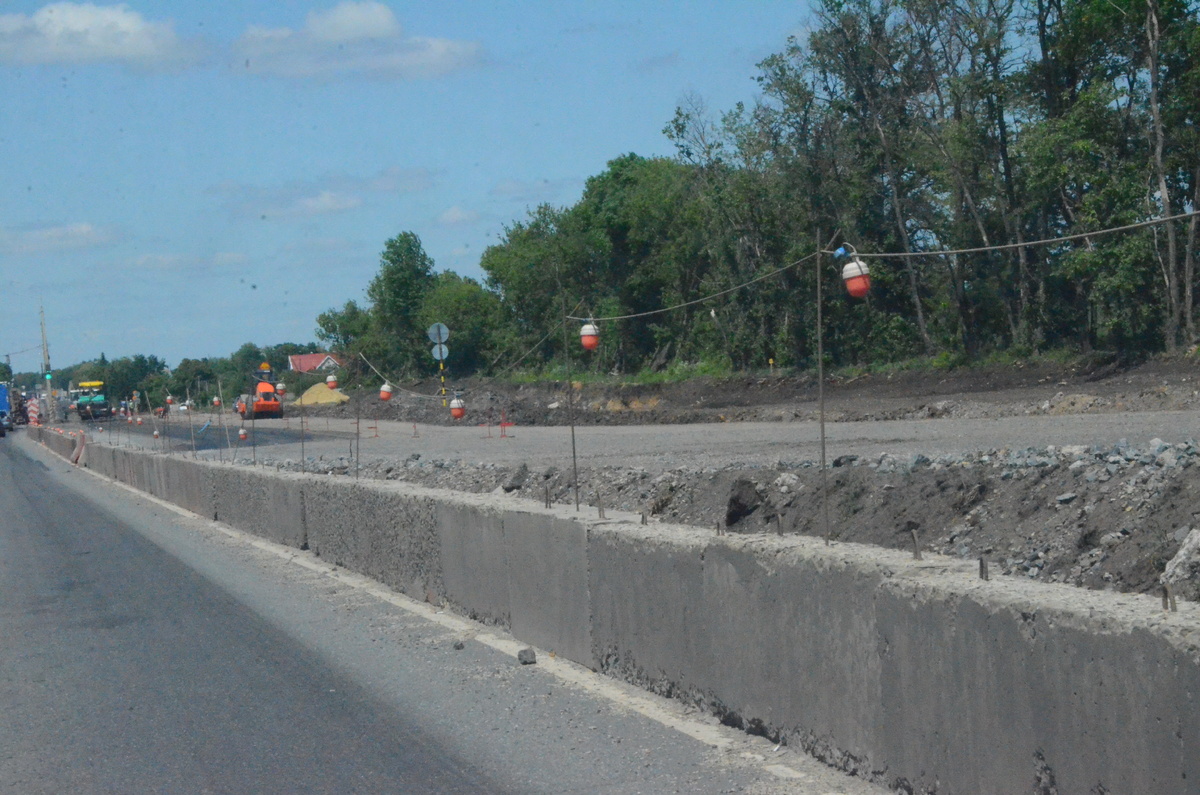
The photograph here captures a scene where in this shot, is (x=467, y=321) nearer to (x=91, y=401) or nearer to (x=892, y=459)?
(x=91, y=401)

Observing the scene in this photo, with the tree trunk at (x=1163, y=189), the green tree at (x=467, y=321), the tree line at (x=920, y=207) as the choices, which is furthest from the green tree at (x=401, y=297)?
the tree trunk at (x=1163, y=189)

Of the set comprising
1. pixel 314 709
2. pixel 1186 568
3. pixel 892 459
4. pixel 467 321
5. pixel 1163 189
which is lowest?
pixel 314 709

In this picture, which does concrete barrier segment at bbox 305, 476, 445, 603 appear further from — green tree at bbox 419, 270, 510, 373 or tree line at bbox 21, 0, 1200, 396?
green tree at bbox 419, 270, 510, 373

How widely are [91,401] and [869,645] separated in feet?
311

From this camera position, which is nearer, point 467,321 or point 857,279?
point 857,279

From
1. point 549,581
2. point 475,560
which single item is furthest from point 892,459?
point 549,581

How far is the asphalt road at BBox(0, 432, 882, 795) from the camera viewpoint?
5.49m

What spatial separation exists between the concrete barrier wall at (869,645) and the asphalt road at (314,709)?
0.24 meters

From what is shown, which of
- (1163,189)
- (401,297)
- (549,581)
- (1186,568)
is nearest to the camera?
(549,581)

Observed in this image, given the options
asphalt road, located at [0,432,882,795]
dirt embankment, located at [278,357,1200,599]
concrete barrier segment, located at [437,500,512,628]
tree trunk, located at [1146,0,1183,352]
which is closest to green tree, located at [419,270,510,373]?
tree trunk, located at [1146,0,1183,352]

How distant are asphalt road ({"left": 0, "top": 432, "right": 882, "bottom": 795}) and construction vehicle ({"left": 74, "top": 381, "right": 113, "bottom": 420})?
8593cm

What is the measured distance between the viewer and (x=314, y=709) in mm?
6824

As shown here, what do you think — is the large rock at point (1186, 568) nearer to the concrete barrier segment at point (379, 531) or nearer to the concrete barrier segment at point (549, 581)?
the concrete barrier segment at point (549, 581)

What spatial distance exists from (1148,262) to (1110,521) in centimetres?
2445
